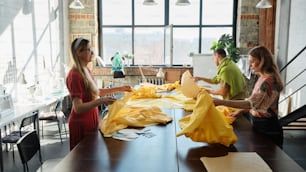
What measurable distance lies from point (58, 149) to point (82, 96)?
2.20 metres

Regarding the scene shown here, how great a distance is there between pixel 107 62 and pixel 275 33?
4.03m

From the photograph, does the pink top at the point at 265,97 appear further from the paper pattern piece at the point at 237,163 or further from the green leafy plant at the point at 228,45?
the green leafy plant at the point at 228,45

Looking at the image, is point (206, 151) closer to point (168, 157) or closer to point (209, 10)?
point (168, 157)

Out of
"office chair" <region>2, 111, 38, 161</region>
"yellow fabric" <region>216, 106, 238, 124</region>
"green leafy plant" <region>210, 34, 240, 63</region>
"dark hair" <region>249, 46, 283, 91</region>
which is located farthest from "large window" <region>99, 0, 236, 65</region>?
"dark hair" <region>249, 46, 283, 91</region>

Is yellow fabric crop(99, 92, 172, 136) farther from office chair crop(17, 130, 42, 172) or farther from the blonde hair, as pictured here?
office chair crop(17, 130, 42, 172)

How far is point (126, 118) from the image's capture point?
2.20 meters

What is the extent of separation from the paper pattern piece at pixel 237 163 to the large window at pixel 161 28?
5268 mm

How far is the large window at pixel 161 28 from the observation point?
691 cm

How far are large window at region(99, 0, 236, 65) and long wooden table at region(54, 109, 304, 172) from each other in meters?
4.99

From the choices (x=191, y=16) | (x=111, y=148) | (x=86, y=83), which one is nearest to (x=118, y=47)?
(x=191, y=16)

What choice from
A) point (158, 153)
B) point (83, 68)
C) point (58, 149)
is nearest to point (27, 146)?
point (83, 68)

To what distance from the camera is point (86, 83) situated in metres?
2.17

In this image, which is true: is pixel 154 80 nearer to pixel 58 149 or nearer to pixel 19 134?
pixel 58 149

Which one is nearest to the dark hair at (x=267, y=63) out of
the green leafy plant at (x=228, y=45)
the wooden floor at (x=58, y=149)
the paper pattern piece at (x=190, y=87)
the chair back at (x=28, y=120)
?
the paper pattern piece at (x=190, y=87)
